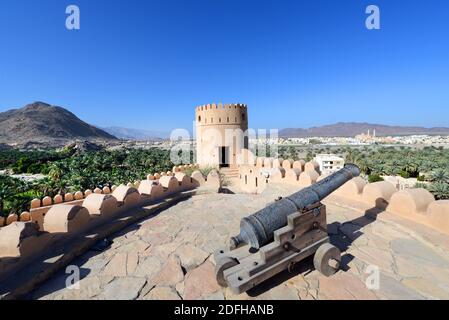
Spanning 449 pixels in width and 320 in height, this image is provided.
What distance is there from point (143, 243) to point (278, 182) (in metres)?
4.42

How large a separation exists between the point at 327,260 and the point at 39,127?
137 metres

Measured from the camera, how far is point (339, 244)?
142 inches

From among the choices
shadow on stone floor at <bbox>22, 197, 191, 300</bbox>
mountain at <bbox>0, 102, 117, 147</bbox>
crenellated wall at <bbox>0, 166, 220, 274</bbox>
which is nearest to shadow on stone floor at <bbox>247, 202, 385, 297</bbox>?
shadow on stone floor at <bbox>22, 197, 191, 300</bbox>

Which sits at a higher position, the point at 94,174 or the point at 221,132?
the point at 221,132

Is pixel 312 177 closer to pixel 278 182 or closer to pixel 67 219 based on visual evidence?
pixel 278 182

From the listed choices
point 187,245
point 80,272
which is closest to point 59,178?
point 80,272

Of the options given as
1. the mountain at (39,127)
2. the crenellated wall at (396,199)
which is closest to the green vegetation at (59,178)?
the crenellated wall at (396,199)

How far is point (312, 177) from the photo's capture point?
6.37 meters

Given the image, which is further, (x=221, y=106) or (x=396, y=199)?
(x=221, y=106)

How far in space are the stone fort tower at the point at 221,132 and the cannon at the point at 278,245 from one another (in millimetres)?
14279

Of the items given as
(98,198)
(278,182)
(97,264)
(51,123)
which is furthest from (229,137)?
(51,123)

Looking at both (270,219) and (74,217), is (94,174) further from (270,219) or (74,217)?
(270,219)

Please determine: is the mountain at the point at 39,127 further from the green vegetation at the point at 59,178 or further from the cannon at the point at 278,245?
the cannon at the point at 278,245

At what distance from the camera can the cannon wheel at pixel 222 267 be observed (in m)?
2.67
